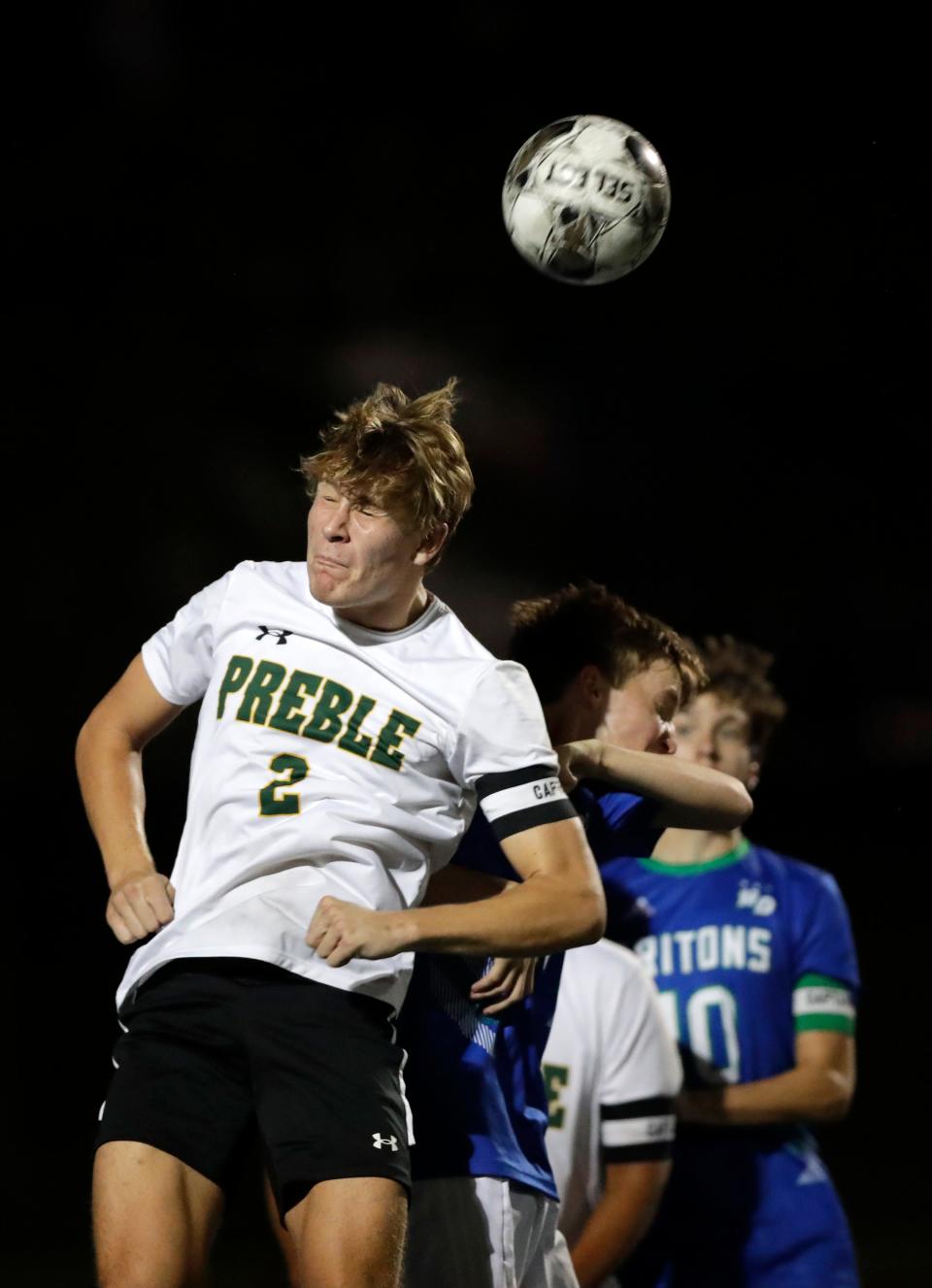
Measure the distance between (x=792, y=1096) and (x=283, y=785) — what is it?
1.93 meters

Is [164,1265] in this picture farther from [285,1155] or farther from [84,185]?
[84,185]

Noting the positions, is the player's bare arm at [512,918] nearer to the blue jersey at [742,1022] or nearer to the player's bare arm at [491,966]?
the player's bare arm at [491,966]

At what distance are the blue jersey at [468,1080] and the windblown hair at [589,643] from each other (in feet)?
1.66

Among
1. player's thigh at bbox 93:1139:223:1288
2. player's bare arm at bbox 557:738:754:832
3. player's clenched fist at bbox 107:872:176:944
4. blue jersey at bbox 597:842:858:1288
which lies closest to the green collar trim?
blue jersey at bbox 597:842:858:1288

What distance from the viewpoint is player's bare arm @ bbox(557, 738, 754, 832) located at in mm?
2822

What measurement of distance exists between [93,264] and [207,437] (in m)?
1.19

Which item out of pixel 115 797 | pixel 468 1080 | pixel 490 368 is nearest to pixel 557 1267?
pixel 468 1080

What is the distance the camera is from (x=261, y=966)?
242cm

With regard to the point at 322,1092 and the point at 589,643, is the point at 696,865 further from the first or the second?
the point at 322,1092

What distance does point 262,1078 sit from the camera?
93.0 inches

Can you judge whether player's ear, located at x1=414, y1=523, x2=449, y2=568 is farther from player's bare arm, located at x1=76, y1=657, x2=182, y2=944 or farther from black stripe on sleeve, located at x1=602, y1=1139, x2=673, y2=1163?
black stripe on sleeve, located at x1=602, y1=1139, x2=673, y2=1163

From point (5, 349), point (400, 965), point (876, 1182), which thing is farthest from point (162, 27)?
point (400, 965)

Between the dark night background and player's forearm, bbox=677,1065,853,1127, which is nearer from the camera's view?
player's forearm, bbox=677,1065,853,1127

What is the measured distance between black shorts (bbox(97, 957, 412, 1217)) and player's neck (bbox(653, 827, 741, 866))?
1969 millimetres
